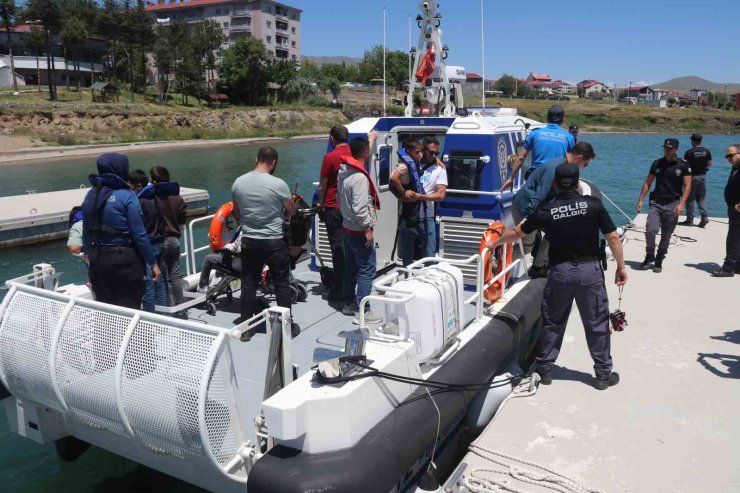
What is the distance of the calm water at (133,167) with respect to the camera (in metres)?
5.03

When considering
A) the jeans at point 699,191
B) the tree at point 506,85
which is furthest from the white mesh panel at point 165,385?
the tree at point 506,85

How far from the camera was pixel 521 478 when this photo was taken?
12.4ft

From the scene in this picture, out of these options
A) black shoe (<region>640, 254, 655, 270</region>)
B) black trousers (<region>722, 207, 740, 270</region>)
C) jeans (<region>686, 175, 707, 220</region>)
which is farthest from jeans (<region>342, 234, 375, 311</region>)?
jeans (<region>686, 175, 707, 220</region>)

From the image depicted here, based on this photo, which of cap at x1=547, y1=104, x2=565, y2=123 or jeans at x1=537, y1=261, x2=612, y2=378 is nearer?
jeans at x1=537, y1=261, x2=612, y2=378

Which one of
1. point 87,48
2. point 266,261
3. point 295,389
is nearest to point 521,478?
point 295,389

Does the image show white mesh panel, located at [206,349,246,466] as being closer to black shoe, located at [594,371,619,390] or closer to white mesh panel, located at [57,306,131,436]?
white mesh panel, located at [57,306,131,436]

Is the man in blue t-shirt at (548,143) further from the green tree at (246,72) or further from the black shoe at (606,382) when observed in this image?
the green tree at (246,72)

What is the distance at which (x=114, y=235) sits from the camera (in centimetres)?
448

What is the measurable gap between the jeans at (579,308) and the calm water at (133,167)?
3.17 m

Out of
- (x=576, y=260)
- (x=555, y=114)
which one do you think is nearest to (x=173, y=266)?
(x=576, y=260)

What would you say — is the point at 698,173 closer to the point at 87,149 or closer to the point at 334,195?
the point at 334,195

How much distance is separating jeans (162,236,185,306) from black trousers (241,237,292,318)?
104cm

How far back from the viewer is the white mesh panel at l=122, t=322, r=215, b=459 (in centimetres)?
321

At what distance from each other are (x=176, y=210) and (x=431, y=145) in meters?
2.66
